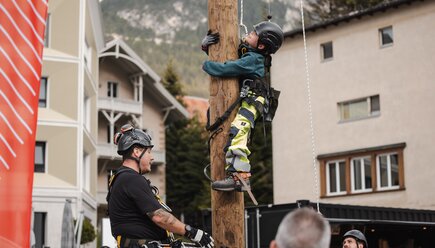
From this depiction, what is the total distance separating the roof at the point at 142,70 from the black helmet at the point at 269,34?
43152 millimetres

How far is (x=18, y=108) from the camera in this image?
28.5 ft

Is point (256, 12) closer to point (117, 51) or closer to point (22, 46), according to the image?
point (22, 46)

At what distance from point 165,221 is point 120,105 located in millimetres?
49682

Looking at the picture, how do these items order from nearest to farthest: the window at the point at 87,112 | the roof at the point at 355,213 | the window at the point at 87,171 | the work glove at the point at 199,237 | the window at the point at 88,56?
Answer: the work glove at the point at 199,237, the roof at the point at 355,213, the window at the point at 87,171, the window at the point at 88,56, the window at the point at 87,112

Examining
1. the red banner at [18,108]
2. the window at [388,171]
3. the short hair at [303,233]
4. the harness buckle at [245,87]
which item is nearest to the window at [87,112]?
the window at [388,171]

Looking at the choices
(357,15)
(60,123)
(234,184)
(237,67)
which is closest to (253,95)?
(237,67)

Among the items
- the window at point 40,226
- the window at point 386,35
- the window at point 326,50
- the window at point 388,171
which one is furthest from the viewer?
the window at point 326,50

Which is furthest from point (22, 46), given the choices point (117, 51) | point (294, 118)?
point (117, 51)

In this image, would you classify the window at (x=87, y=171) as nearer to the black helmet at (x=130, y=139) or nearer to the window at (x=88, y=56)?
the window at (x=88, y=56)

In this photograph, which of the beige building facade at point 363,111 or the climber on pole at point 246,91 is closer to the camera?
the climber on pole at point 246,91

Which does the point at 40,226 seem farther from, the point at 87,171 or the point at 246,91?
the point at 246,91

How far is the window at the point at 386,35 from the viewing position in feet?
128

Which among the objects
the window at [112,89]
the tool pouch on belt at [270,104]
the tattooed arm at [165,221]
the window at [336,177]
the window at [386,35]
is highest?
the window at [112,89]

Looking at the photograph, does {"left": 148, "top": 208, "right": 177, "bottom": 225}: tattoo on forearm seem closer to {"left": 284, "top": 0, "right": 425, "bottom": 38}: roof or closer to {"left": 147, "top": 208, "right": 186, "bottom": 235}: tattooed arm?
{"left": 147, "top": 208, "right": 186, "bottom": 235}: tattooed arm
